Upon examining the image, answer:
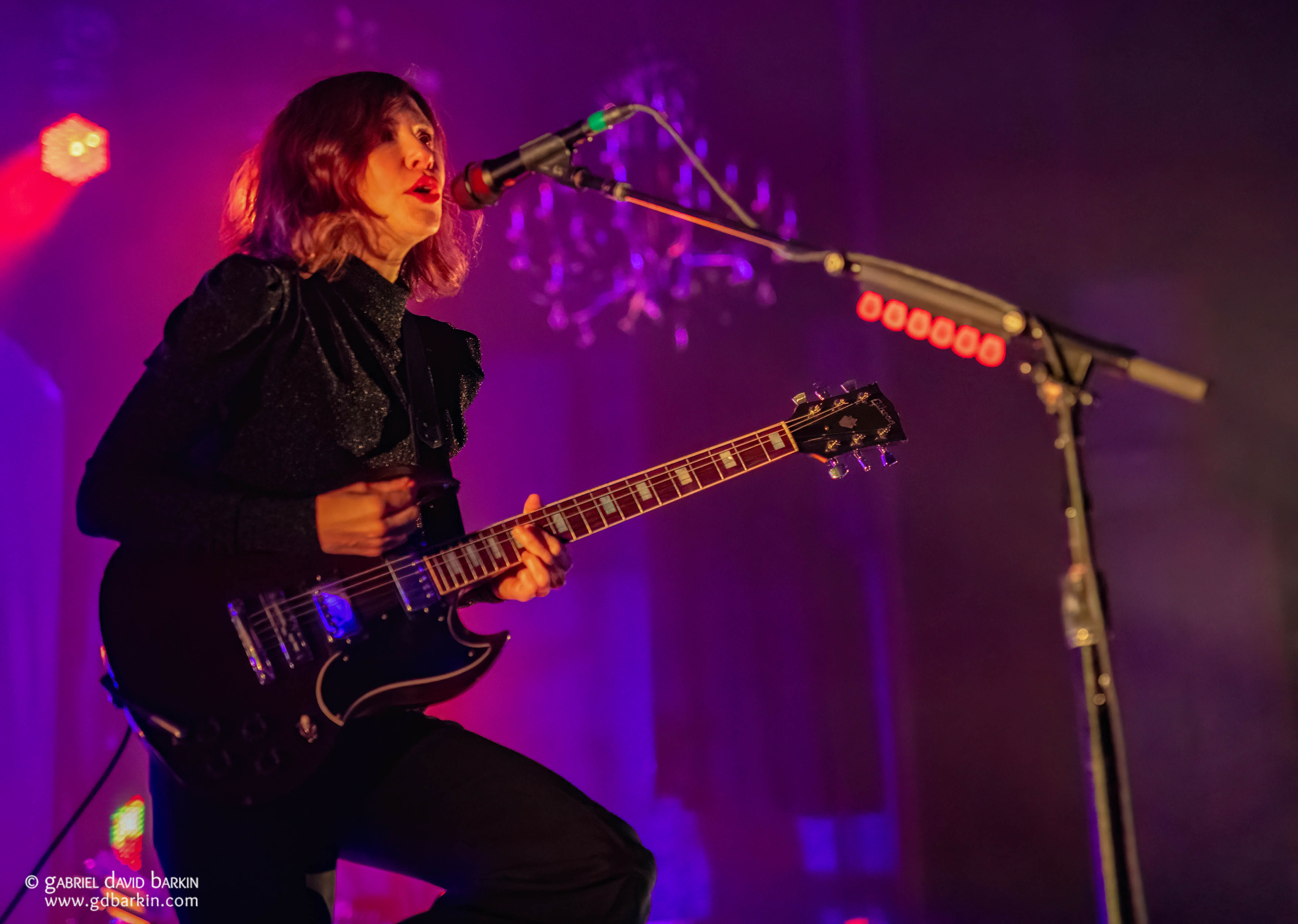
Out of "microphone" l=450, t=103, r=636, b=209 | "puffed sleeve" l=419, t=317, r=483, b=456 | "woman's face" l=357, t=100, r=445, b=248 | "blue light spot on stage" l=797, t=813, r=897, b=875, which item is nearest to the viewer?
"microphone" l=450, t=103, r=636, b=209

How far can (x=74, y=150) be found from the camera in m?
3.92

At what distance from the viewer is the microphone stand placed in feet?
4.33

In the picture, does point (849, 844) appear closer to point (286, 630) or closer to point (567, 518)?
point (567, 518)

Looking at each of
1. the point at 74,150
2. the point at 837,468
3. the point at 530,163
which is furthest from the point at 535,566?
the point at 74,150

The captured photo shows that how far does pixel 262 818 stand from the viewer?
5.86 feet

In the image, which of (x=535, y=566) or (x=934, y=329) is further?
(x=535, y=566)

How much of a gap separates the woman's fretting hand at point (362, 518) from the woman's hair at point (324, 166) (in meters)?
0.59

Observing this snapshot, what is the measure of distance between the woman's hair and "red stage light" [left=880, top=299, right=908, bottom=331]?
1.30 meters

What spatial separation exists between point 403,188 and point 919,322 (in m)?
1.38

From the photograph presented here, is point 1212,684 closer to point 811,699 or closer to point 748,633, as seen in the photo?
point 811,699

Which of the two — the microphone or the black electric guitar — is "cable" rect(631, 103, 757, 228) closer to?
the microphone

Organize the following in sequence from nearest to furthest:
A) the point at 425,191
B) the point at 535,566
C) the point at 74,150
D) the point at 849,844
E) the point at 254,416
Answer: the point at 254,416 < the point at 535,566 < the point at 425,191 < the point at 849,844 < the point at 74,150

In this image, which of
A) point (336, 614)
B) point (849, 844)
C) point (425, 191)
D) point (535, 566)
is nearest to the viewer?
point (336, 614)

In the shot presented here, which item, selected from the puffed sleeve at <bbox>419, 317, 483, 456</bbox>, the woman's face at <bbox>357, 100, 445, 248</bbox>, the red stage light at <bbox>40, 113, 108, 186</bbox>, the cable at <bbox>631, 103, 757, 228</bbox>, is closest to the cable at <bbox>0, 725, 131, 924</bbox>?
the puffed sleeve at <bbox>419, 317, 483, 456</bbox>
